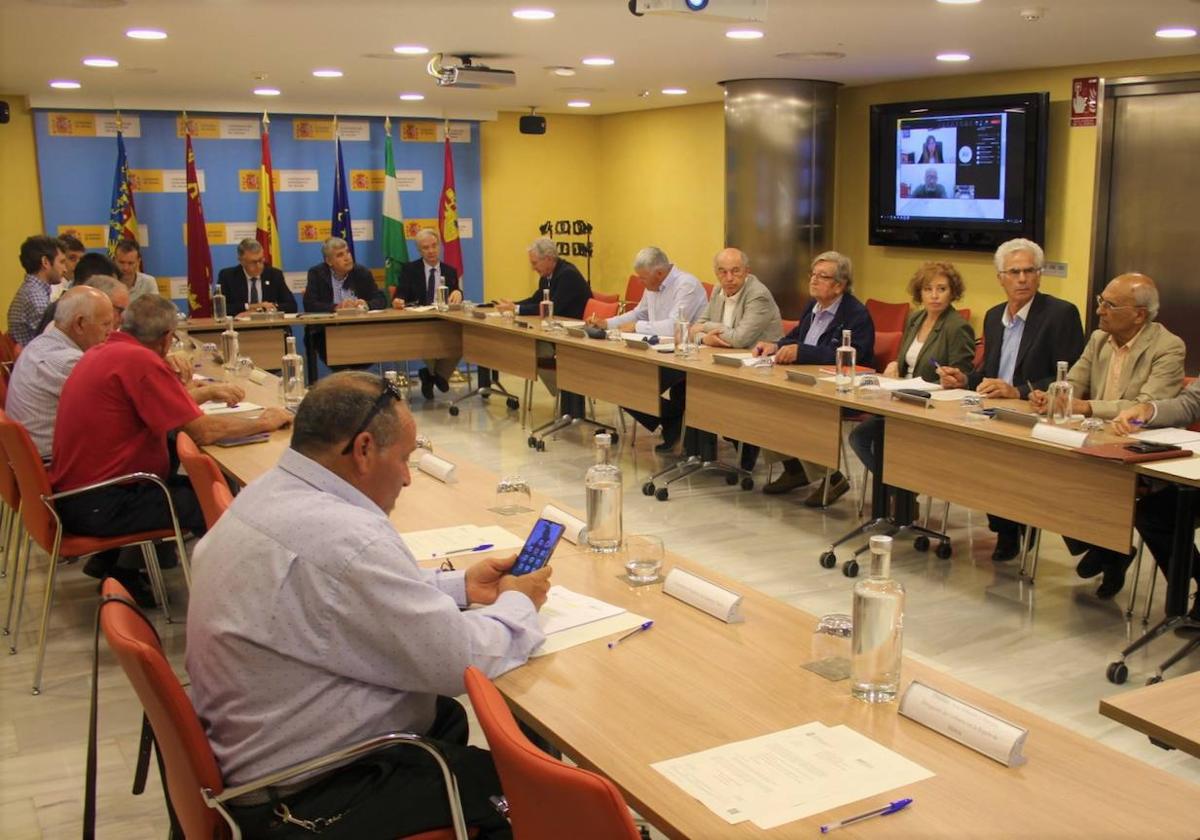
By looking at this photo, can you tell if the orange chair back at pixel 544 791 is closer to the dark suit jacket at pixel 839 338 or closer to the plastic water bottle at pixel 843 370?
the plastic water bottle at pixel 843 370

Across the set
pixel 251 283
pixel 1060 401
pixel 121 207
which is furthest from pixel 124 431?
pixel 121 207

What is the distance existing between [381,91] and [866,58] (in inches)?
166

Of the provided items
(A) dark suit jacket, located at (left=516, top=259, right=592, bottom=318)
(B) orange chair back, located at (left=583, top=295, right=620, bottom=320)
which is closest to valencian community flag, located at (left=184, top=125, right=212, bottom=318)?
(A) dark suit jacket, located at (left=516, top=259, right=592, bottom=318)

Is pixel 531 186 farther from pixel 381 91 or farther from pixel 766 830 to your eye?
pixel 766 830

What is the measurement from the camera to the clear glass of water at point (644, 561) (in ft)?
8.80

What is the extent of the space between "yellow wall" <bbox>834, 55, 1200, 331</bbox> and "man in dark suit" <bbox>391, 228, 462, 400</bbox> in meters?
3.43

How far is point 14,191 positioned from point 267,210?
207 cm

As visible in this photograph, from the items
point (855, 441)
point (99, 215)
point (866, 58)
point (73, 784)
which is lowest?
point (73, 784)

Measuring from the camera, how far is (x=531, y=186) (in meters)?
12.0

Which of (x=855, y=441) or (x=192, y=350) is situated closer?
(x=855, y=441)

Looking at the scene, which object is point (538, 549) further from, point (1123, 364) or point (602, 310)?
point (602, 310)

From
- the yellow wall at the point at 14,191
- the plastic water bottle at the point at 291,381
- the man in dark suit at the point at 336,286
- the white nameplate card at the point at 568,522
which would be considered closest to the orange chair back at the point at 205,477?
the white nameplate card at the point at 568,522

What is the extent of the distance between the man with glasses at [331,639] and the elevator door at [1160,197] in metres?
6.63

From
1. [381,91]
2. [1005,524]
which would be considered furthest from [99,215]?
[1005,524]
